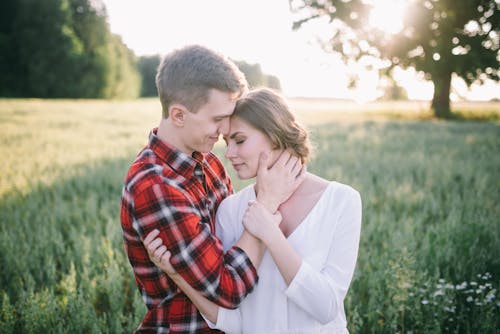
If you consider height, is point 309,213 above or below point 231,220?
above

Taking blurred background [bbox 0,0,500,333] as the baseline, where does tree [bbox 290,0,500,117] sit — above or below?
above

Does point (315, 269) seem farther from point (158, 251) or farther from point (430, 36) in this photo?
point (430, 36)

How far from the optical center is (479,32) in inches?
893

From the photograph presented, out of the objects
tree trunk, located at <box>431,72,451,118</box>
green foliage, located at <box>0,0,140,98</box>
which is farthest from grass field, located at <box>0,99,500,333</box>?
green foliage, located at <box>0,0,140,98</box>

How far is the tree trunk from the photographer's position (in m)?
27.1

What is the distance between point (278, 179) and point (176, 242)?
2.08ft

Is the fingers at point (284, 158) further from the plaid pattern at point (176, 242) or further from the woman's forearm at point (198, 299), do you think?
the woman's forearm at point (198, 299)

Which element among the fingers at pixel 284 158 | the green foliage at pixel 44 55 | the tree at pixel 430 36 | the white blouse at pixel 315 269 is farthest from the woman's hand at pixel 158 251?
the green foliage at pixel 44 55

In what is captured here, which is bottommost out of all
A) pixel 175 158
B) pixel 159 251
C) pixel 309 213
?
pixel 159 251

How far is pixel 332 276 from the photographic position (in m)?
1.77

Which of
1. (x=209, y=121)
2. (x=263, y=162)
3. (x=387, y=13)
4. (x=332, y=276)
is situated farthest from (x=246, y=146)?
(x=387, y=13)

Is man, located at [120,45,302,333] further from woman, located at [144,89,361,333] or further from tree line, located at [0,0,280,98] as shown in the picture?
tree line, located at [0,0,280,98]

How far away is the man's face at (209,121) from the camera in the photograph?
2.02 meters

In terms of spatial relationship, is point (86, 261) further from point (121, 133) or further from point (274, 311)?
point (121, 133)
